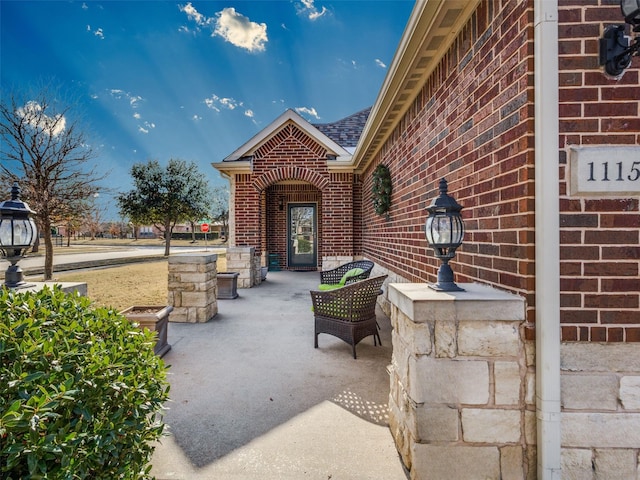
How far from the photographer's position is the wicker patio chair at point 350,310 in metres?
3.65

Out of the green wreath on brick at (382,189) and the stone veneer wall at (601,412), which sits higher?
the green wreath on brick at (382,189)

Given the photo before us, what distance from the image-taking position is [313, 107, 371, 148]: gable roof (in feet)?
32.2

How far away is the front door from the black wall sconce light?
9.44 metres

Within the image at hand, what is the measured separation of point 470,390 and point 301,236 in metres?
9.47

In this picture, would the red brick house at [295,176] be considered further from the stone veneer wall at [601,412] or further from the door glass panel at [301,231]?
the stone veneer wall at [601,412]

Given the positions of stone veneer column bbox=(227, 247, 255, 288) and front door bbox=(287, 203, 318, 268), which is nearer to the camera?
stone veneer column bbox=(227, 247, 255, 288)

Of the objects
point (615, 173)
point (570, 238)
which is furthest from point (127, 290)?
point (615, 173)

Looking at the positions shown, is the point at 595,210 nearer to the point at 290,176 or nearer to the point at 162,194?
the point at 290,176

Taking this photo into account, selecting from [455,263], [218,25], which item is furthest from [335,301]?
[218,25]

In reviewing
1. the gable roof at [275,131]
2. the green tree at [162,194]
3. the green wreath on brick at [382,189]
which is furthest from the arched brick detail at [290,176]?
the green tree at [162,194]

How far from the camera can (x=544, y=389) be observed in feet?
5.53

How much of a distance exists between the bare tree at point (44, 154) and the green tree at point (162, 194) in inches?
370

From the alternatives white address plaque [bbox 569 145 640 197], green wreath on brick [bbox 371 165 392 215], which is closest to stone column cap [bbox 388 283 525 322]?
white address plaque [bbox 569 145 640 197]

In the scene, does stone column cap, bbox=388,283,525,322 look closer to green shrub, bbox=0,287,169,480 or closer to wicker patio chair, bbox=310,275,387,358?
green shrub, bbox=0,287,169,480
